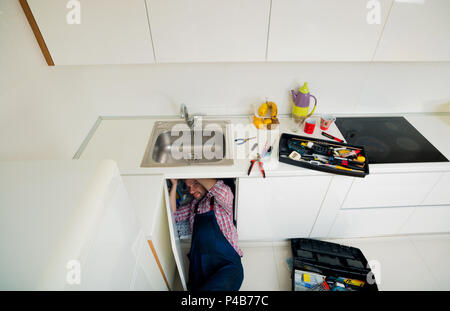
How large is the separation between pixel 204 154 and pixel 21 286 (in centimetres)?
136

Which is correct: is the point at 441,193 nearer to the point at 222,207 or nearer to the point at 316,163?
the point at 316,163

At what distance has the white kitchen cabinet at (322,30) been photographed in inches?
42.1

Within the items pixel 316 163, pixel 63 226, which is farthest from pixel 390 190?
pixel 63 226

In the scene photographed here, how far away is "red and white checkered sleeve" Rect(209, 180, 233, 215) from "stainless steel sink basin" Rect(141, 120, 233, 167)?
23 centimetres

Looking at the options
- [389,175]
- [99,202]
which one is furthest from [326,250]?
[99,202]

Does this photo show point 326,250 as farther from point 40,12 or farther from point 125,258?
point 40,12

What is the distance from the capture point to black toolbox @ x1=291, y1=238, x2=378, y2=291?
1.58 meters

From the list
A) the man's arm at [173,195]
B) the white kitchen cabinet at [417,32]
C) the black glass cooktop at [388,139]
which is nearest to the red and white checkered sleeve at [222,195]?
the man's arm at [173,195]

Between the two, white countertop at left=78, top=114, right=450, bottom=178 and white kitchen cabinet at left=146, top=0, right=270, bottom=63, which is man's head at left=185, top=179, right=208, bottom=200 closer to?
white countertop at left=78, top=114, right=450, bottom=178

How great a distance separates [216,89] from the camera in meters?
1.65

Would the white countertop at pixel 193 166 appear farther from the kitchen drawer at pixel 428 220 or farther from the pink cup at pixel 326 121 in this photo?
the kitchen drawer at pixel 428 220

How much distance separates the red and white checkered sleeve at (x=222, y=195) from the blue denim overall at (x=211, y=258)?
91mm

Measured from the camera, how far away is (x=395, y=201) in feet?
5.22
